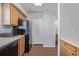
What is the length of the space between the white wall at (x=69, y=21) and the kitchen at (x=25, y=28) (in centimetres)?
135

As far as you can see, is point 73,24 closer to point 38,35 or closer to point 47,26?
point 47,26

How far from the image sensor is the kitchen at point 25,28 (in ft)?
13.4

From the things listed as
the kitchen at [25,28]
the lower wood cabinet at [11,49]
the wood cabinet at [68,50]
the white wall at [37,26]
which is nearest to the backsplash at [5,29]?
the kitchen at [25,28]

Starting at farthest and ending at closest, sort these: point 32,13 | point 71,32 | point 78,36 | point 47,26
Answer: point 32,13, point 47,26, point 71,32, point 78,36

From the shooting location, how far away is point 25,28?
5.99 m

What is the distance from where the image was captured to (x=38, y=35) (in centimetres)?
865

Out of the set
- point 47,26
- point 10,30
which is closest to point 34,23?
point 47,26

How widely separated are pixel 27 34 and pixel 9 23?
195 centimetres

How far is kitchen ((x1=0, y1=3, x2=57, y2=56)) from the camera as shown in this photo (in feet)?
13.4

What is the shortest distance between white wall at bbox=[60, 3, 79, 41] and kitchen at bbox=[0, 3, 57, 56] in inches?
53.0

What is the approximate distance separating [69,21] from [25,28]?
302 centimetres

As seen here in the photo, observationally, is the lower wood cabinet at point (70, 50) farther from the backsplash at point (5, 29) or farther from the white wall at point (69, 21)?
the backsplash at point (5, 29)

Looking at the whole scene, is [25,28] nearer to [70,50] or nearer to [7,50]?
[7,50]

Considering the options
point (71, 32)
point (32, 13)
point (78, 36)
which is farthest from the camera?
point (32, 13)
